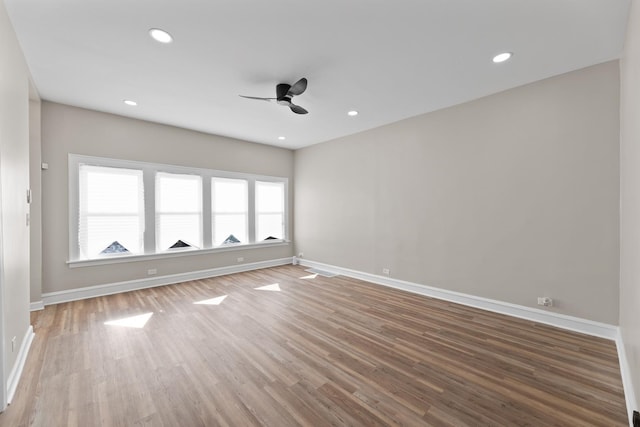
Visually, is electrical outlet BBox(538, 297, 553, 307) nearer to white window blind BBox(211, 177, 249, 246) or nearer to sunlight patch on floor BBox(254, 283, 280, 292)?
sunlight patch on floor BBox(254, 283, 280, 292)

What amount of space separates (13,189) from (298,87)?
2672 mm

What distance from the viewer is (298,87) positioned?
2.89m

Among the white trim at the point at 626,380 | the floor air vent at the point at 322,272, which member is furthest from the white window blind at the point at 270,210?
the white trim at the point at 626,380

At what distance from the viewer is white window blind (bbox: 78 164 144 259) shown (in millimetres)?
4102

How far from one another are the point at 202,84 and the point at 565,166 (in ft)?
14.4

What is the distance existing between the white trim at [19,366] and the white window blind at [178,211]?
2274mm

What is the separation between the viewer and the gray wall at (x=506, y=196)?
2.80 metres

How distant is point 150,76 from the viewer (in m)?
3.03

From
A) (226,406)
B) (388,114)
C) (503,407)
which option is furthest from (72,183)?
(503,407)

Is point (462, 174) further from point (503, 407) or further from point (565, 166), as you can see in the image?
point (503, 407)

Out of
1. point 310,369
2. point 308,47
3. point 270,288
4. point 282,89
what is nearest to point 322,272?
point 270,288

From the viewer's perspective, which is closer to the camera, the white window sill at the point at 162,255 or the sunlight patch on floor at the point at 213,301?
the sunlight patch on floor at the point at 213,301

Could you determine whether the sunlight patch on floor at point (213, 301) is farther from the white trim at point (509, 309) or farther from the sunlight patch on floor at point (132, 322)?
the white trim at point (509, 309)

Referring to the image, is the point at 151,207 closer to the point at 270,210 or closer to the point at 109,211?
the point at 109,211
